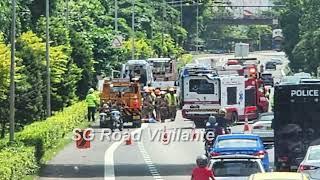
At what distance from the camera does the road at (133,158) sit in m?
30.8

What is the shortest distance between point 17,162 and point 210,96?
29.7 metres

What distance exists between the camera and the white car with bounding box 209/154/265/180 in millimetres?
21125

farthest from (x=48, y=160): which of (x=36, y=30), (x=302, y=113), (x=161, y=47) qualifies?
(x=161, y=47)

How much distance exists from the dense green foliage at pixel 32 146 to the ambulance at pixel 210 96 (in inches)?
338

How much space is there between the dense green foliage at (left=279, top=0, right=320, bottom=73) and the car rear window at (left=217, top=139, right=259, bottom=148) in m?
53.7

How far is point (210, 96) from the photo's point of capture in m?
55.3

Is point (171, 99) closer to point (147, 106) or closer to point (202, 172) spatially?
point (147, 106)

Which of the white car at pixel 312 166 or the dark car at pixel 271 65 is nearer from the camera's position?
the white car at pixel 312 166

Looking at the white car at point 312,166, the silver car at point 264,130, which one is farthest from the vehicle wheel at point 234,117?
the white car at point 312,166

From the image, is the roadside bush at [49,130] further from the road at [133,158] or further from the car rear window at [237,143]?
the car rear window at [237,143]

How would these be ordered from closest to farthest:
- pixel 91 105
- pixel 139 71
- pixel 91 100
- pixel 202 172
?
A: pixel 202 172
pixel 91 100
pixel 91 105
pixel 139 71

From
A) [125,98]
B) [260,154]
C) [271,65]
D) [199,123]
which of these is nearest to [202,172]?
[260,154]

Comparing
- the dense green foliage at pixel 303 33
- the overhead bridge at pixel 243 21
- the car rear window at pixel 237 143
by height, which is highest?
the overhead bridge at pixel 243 21

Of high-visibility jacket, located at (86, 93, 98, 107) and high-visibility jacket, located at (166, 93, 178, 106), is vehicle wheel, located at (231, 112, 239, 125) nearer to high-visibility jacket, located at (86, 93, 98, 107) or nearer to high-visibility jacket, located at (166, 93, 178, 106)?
high-visibility jacket, located at (166, 93, 178, 106)
